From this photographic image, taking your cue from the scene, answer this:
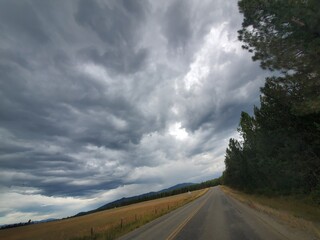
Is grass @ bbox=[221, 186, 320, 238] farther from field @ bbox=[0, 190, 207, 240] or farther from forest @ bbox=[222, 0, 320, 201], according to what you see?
field @ bbox=[0, 190, 207, 240]

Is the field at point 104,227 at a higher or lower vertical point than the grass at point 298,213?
higher

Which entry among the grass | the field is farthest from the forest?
the field

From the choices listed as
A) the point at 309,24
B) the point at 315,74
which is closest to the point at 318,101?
the point at 315,74

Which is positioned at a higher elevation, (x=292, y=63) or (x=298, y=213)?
(x=292, y=63)

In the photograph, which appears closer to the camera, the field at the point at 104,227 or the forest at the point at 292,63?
the forest at the point at 292,63

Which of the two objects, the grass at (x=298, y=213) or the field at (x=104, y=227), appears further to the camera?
the field at (x=104, y=227)

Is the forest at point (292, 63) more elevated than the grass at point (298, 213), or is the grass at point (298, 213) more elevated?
the forest at point (292, 63)

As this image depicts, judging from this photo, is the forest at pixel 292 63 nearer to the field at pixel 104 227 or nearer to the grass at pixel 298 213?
the grass at pixel 298 213

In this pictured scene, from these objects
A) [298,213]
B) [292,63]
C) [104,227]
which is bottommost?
[298,213]

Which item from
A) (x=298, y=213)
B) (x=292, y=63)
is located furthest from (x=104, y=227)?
(x=292, y=63)

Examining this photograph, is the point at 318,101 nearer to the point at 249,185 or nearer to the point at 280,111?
the point at 280,111

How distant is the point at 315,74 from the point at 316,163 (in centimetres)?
966

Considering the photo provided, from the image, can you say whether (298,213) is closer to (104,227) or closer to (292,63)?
(292,63)

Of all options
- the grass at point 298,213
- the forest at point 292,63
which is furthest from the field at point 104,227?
the forest at point 292,63
